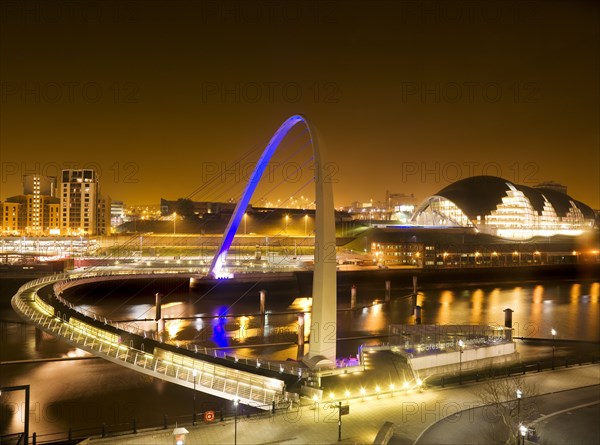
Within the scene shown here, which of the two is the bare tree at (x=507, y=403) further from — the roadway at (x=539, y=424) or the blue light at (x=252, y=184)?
the blue light at (x=252, y=184)

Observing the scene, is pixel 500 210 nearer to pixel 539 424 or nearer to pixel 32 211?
pixel 539 424

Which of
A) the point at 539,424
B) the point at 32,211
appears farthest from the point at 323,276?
the point at 32,211

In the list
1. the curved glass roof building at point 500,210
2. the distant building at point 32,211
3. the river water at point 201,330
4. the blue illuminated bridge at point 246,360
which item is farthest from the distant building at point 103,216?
the blue illuminated bridge at point 246,360

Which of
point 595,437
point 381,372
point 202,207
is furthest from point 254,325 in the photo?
point 202,207

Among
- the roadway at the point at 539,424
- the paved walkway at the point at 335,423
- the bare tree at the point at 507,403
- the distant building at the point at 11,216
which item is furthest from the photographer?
the distant building at the point at 11,216

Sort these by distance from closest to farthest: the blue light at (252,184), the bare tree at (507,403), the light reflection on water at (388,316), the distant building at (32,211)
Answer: the bare tree at (507,403), the blue light at (252,184), the light reflection on water at (388,316), the distant building at (32,211)

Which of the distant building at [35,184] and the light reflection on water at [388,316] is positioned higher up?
the distant building at [35,184]

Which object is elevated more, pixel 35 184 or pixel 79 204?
pixel 35 184

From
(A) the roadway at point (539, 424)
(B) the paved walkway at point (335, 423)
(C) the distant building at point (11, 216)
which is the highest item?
(C) the distant building at point (11, 216)
